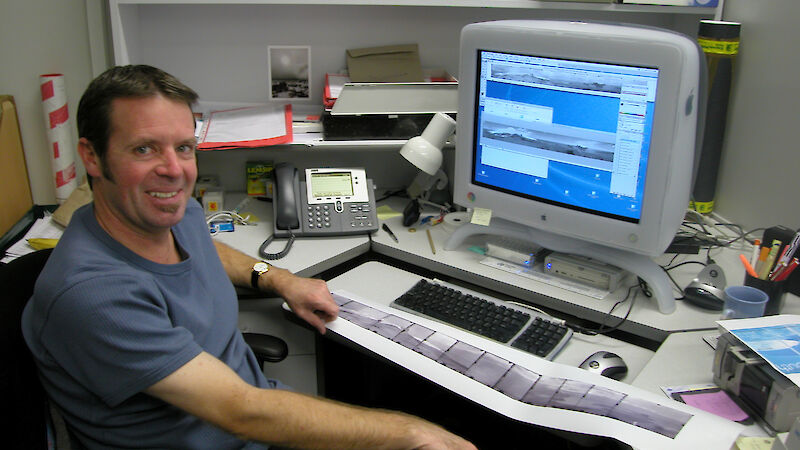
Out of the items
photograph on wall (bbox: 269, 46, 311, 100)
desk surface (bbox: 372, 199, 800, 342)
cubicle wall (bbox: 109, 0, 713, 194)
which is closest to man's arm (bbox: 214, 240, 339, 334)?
desk surface (bbox: 372, 199, 800, 342)

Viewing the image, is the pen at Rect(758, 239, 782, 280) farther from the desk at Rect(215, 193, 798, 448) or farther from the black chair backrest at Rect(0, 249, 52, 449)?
the black chair backrest at Rect(0, 249, 52, 449)

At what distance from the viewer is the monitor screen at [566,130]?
4.59 feet

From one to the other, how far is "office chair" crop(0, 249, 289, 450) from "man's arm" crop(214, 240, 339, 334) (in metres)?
0.50

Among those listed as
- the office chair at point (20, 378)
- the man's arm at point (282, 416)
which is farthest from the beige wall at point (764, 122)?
the office chair at point (20, 378)

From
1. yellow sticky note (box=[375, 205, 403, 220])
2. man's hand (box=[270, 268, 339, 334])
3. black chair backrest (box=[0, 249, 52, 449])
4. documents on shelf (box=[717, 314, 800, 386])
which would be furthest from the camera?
yellow sticky note (box=[375, 205, 403, 220])

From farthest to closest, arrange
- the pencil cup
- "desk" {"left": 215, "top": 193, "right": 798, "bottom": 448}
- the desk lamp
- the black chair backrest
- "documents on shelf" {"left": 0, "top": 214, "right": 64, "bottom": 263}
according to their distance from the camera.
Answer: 1. the desk lamp
2. "documents on shelf" {"left": 0, "top": 214, "right": 64, "bottom": 263}
3. the pencil cup
4. "desk" {"left": 215, "top": 193, "right": 798, "bottom": 448}
5. the black chair backrest

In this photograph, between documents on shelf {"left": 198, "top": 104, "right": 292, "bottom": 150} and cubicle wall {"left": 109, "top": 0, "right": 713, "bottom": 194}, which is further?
cubicle wall {"left": 109, "top": 0, "right": 713, "bottom": 194}

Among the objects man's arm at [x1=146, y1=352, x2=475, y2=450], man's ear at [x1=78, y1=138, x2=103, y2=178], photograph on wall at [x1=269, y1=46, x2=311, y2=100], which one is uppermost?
photograph on wall at [x1=269, y1=46, x2=311, y2=100]

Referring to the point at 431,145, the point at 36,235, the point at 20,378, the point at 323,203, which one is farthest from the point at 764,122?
the point at 36,235

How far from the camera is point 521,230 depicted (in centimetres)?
170

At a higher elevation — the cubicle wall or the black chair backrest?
the cubicle wall

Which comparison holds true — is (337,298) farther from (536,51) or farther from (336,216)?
(536,51)

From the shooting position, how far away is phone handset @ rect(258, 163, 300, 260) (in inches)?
71.9

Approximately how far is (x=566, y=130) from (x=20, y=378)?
1.18 metres
